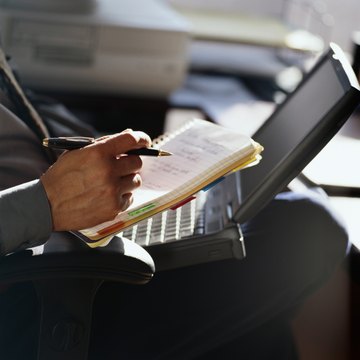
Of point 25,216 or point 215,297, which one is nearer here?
point 25,216

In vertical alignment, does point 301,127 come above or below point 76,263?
above

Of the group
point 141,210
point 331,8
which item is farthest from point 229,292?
point 331,8

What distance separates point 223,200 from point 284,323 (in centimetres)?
20

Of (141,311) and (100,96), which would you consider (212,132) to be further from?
(100,96)

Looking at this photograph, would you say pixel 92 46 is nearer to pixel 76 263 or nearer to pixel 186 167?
pixel 186 167

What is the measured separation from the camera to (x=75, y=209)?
2.64ft

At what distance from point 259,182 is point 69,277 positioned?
0.30 metres

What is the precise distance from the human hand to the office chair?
29mm

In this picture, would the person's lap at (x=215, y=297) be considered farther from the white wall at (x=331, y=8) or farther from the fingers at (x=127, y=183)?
the white wall at (x=331, y=8)

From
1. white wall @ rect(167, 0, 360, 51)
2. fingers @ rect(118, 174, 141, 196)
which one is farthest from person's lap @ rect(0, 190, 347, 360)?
white wall @ rect(167, 0, 360, 51)

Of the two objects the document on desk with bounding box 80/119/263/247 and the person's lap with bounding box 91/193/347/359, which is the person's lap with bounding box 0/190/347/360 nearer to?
the person's lap with bounding box 91/193/347/359

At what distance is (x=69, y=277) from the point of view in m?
0.79

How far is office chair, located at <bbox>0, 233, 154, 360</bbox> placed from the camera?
0.77m

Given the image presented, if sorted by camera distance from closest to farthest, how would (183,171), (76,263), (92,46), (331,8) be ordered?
(76,263)
(183,171)
(92,46)
(331,8)
